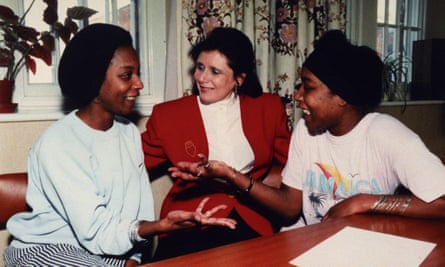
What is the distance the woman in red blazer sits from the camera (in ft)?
6.05

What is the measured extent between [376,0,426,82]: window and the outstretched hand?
2.98 meters

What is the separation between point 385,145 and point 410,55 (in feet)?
9.27

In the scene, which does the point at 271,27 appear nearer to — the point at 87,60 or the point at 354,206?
the point at 87,60

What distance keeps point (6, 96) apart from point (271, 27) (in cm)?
156

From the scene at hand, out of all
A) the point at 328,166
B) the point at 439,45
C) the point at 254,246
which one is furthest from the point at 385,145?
the point at 439,45

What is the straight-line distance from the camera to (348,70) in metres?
→ 1.53

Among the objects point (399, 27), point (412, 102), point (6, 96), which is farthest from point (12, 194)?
point (399, 27)

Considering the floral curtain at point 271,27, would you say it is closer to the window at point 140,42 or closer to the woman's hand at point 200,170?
the window at point 140,42

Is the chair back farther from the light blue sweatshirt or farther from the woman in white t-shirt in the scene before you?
the woman in white t-shirt

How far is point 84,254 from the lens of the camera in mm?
1334

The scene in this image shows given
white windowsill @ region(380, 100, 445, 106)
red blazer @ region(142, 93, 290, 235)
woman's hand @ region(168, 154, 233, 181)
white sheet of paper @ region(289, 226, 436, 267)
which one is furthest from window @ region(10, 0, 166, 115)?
white windowsill @ region(380, 100, 445, 106)

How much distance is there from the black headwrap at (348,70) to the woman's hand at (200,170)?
0.52 m

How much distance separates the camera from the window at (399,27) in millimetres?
3684

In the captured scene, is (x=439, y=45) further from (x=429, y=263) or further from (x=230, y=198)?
(x=429, y=263)
